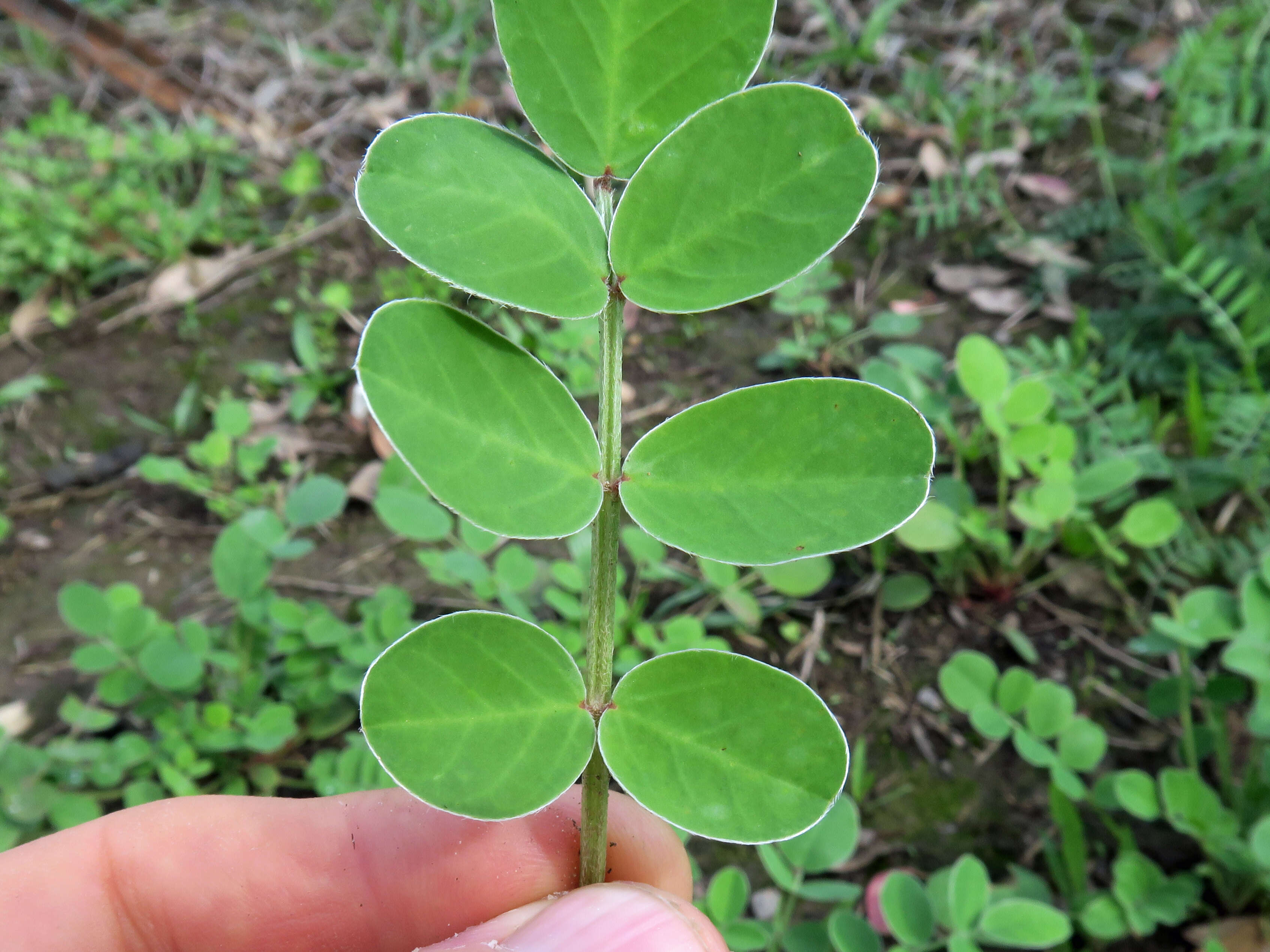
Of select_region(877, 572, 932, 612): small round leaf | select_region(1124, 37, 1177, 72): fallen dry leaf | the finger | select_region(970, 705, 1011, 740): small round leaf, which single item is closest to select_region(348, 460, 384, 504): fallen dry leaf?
the finger

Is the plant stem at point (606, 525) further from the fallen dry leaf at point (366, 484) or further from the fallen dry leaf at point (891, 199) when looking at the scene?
the fallen dry leaf at point (891, 199)

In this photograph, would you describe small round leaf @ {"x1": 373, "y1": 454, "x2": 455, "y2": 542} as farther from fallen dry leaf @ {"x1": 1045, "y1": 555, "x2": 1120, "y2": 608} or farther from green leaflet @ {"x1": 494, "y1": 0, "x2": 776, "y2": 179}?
fallen dry leaf @ {"x1": 1045, "y1": 555, "x2": 1120, "y2": 608}

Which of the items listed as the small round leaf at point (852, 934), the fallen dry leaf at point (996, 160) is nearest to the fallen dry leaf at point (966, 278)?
the fallen dry leaf at point (996, 160)

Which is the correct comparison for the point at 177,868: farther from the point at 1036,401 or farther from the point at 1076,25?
the point at 1076,25

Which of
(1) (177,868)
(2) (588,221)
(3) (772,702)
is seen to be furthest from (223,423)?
(3) (772,702)

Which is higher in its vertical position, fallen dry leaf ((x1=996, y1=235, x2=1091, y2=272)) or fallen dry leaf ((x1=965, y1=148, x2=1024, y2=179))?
fallen dry leaf ((x1=965, y1=148, x2=1024, y2=179))
